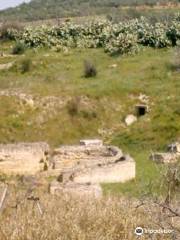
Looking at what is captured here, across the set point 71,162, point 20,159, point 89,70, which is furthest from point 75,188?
point 89,70

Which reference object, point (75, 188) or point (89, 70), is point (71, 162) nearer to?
point (75, 188)

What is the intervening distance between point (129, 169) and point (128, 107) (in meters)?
10.4

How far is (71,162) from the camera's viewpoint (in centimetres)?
1952

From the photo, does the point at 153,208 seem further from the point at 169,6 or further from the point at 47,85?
the point at 169,6

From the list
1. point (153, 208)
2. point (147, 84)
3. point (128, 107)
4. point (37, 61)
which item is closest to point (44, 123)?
point (128, 107)

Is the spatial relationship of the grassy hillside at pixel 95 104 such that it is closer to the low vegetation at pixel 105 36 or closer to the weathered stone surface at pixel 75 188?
the low vegetation at pixel 105 36

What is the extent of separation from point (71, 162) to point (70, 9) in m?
64.3

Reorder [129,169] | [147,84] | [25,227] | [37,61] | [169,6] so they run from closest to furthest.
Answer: [25,227] < [129,169] < [147,84] < [37,61] < [169,6]

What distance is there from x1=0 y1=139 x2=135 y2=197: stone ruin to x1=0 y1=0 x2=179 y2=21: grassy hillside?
145ft

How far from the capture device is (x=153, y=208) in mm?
7668

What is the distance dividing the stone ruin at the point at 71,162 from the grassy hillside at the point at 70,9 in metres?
44.1

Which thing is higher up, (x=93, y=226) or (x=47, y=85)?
(x=93, y=226)

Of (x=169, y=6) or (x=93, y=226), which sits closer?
(x=93, y=226)

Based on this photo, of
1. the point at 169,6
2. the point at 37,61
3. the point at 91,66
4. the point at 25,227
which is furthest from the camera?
the point at 169,6
